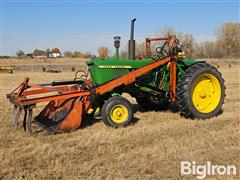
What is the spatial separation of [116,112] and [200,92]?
2113 millimetres

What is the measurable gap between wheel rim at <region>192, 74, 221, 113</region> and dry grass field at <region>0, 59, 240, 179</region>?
60 centimetres

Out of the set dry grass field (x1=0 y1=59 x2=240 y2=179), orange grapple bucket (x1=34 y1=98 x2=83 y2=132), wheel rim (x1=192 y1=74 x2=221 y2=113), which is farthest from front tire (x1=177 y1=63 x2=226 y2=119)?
orange grapple bucket (x1=34 y1=98 x2=83 y2=132)

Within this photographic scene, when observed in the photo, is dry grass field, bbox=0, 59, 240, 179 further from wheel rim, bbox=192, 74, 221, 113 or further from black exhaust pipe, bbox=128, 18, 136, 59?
black exhaust pipe, bbox=128, 18, 136, 59

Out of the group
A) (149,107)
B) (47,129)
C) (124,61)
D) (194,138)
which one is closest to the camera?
(194,138)

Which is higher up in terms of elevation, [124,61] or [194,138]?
[124,61]

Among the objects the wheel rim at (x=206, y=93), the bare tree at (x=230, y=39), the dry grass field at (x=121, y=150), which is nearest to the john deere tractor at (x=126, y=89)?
the wheel rim at (x=206, y=93)

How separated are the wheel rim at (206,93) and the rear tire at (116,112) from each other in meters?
1.62

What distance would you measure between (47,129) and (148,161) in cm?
227

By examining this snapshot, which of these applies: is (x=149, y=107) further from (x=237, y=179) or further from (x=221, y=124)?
(x=237, y=179)

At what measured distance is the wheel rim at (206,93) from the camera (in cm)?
786

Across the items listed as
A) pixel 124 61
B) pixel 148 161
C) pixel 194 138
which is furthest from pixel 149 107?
pixel 148 161

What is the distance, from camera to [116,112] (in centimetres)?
686

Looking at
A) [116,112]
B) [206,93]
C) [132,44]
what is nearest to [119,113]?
[116,112]

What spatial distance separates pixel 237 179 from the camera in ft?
Result: 13.8
